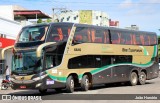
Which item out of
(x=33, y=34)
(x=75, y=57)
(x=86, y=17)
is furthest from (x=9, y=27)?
(x=86, y=17)

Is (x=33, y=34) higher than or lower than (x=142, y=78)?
higher

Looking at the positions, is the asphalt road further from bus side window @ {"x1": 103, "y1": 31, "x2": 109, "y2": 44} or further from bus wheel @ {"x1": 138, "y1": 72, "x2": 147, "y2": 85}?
bus wheel @ {"x1": 138, "y1": 72, "x2": 147, "y2": 85}

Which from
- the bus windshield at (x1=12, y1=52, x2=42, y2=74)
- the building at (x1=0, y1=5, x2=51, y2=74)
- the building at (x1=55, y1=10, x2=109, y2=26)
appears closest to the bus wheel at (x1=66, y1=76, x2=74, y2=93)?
the bus windshield at (x1=12, y1=52, x2=42, y2=74)

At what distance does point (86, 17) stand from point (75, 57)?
8652 cm

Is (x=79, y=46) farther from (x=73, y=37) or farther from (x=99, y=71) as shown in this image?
(x=99, y=71)

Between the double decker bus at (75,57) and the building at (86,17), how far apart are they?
77.3 meters

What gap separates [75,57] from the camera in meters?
21.4

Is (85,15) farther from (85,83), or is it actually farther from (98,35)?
Result: (85,83)

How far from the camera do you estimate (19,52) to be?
65.1 feet

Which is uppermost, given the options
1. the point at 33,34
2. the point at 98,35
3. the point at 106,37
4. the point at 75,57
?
the point at 33,34

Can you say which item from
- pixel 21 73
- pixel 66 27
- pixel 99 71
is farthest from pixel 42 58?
pixel 99 71

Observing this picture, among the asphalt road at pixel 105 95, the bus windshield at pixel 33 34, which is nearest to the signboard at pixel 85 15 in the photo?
the asphalt road at pixel 105 95

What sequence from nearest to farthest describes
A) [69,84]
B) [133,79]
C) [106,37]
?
[69,84] → [106,37] → [133,79]

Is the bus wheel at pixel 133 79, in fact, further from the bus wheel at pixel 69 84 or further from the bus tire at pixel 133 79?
the bus wheel at pixel 69 84
